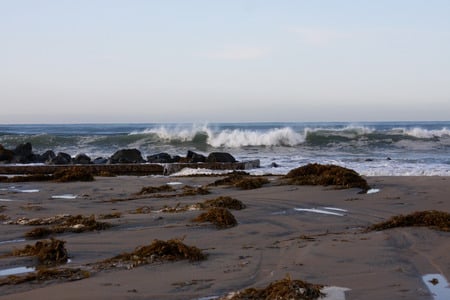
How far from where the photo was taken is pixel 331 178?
35.1 feet

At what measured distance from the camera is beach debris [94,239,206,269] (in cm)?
513

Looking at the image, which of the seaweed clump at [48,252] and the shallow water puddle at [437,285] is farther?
the seaweed clump at [48,252]

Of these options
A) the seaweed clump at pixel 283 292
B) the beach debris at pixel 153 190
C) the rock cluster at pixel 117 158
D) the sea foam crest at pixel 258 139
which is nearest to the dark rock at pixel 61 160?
the rock cluster at pixel 117 158

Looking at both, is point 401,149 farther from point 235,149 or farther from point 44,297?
point 44,297

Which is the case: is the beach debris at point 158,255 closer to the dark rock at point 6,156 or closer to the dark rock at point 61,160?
the dark rock at point 61,160

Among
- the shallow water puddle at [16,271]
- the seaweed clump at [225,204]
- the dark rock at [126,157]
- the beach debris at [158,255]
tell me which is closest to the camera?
the shallow water puddle at [16,271]

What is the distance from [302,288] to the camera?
4.06m

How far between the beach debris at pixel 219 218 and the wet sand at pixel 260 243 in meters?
0.15

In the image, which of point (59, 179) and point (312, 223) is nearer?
point (312, 223)

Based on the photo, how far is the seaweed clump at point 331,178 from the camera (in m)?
10.5

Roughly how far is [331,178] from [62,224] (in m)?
5.28

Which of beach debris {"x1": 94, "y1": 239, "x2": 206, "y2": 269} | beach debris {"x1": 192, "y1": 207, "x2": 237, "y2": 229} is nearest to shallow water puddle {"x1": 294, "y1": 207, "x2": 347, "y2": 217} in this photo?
beach debris {"x1": 192, "y1": 207, "x2": 237, "y2": 229}

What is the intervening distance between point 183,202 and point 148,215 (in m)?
1.51

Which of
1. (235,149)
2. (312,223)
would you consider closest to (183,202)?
(312,223)
